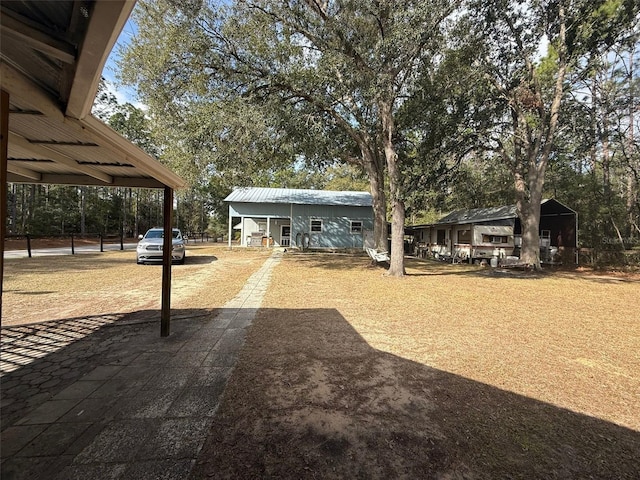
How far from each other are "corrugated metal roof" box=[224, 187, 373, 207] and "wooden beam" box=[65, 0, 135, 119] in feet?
70.2

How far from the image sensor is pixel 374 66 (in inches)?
435

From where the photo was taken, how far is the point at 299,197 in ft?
81.1

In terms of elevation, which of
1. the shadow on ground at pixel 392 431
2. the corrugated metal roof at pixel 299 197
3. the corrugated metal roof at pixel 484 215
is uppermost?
the corrugated metal roof at pixel 299 197

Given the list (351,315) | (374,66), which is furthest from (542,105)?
(351,315)

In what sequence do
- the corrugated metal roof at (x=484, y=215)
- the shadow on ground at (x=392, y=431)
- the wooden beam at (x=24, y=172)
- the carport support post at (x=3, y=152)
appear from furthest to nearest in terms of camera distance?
the corrugated metal roof at (x=484, y=215)
the wooden beam at (x=24, y=172)
the shadow on ground at (x=392, y=431)
the carport support post at (x=3, y=152)

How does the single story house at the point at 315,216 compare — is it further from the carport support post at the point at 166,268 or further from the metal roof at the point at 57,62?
the metal roof at the point at 57,62

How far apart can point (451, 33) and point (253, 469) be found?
13304 mm

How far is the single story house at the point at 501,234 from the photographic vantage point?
56.2ft

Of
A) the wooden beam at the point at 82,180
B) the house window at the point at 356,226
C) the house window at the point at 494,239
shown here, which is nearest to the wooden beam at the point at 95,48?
the wooden beam at the point at 82,180

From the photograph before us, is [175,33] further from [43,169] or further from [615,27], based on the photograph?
[615,27]

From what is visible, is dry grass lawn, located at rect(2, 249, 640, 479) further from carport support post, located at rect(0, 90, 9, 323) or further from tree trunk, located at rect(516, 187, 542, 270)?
tree trunk, located at rect(516, 187, 542, 270)

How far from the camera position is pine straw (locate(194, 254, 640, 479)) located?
6.64 feet

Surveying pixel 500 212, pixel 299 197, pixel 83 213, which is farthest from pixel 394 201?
pixel 83 213

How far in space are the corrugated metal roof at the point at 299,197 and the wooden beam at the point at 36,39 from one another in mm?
21641
